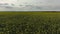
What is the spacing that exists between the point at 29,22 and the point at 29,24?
0.06ft

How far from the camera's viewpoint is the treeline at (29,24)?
0.81 meters

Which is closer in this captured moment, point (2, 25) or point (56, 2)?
point (2, 25)

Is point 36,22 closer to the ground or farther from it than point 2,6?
closer to the ground

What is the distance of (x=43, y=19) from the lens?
0.88 metres

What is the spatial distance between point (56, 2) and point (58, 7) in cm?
5

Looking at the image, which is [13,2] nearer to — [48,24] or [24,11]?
[24,11]

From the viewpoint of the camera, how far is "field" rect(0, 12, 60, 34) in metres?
0.81

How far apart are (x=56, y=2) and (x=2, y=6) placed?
0.48m

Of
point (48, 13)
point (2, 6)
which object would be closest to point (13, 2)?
point (2, 6)

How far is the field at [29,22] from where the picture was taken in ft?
2.66

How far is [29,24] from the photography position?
33.2 inches

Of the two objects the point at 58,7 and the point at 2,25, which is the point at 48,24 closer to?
the point at 58,7

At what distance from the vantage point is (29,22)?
0.85 m

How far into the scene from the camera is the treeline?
0.81m
